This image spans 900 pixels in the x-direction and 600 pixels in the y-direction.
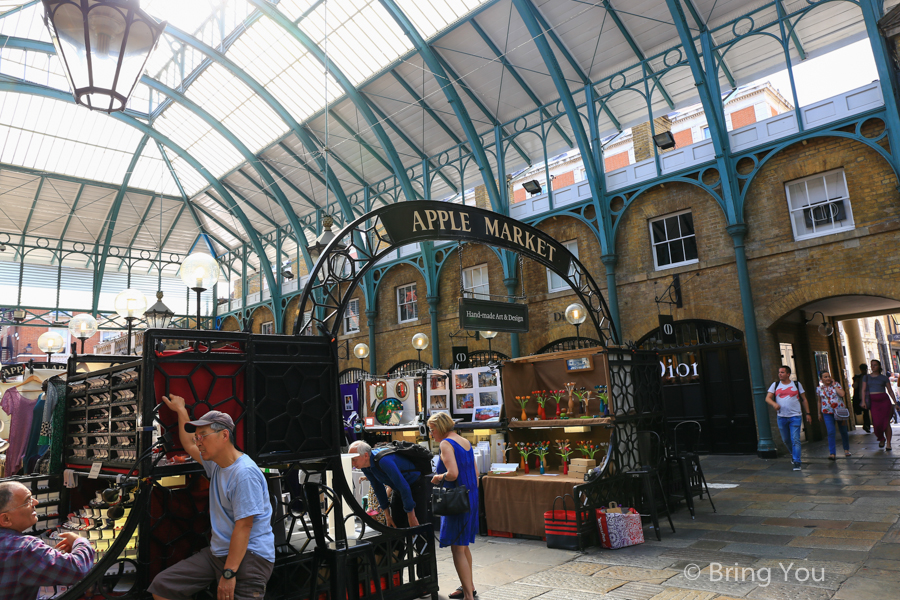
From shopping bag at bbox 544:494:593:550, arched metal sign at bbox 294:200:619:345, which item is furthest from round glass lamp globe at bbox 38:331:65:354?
shopping bag at bbox 544:494:593:550

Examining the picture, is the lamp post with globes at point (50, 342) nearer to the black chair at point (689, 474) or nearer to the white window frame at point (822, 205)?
the black chair at point (689, 474)

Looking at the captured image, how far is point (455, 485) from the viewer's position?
480 cm

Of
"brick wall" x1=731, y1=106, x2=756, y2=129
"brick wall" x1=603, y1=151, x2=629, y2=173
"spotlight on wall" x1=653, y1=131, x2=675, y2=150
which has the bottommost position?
"spotlight on wall" x1=653, y1=131, x2=675, y2=150

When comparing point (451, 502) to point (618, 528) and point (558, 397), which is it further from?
point (558, 397)

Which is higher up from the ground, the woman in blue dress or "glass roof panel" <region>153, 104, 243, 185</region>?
"glass roof panel" <region>153, 104, 243, 185</region>

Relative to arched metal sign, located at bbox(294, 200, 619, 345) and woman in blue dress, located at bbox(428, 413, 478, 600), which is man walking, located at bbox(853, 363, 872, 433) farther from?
woman in blue dress, located at bbox(428, 413, 478, 600)

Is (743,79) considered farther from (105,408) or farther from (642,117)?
(105,408)

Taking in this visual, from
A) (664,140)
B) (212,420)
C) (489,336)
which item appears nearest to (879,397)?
(664,140)

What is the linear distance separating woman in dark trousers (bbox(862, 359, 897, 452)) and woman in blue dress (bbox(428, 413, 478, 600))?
30.0 feet

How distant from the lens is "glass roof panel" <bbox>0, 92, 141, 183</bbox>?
20.9 m

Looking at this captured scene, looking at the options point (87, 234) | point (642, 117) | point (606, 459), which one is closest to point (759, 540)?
point (606, 459)

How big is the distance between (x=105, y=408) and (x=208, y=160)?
2089 cm

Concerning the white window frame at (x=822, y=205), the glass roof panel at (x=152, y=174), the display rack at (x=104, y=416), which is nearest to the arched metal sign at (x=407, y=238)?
the display rack at (x=104, y=416)

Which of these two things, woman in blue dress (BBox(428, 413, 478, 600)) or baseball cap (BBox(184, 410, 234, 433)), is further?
woman in blue dress (BBox(428, 413, 478, 600))
